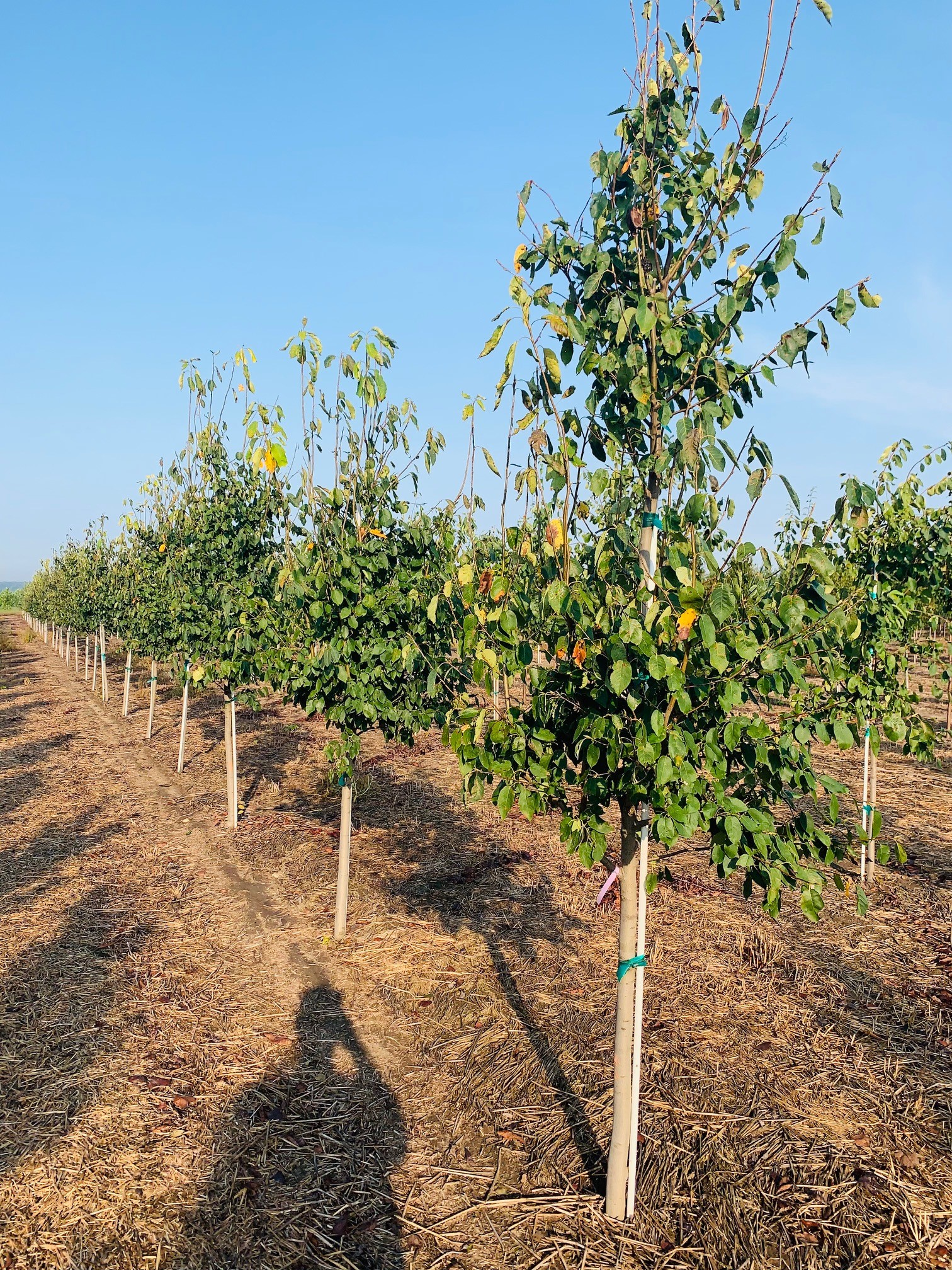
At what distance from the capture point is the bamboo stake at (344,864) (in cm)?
721

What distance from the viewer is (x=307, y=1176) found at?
13.8ft

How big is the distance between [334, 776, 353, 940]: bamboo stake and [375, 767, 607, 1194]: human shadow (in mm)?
857

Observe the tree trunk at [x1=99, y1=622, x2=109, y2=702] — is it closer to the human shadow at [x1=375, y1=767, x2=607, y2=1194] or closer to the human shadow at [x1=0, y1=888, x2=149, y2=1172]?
the human shadow at [x1=375, y1=767, x2=607, y2=1194]

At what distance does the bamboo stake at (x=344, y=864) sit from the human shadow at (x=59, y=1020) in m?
1.81

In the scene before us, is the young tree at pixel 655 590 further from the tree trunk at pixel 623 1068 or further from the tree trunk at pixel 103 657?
the tree trunk at pixel 103 657

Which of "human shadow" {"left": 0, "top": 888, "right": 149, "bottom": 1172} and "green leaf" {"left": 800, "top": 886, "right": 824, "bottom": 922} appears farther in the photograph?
"human shadow" {"left": 0, "top": 888, "right": 149, "bottom": 1172}

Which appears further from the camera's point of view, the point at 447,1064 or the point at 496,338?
the point at 447,1064

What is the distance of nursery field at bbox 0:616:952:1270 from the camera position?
3.79m

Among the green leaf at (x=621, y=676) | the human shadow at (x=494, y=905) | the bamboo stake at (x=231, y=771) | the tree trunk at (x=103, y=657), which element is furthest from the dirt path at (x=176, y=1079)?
the tree trunk at (x=103, y=657)

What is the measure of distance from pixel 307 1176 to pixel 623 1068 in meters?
→ 1.87

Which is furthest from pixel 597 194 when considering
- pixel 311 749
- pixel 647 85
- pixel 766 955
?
pixel 311 749

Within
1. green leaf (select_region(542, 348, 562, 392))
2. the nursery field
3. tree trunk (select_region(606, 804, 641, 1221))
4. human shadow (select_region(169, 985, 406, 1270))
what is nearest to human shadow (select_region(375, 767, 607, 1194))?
the nursery field

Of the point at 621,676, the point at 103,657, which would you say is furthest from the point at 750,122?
the point at 103,657

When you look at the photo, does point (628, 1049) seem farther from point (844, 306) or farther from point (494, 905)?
point (494, 905)
